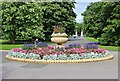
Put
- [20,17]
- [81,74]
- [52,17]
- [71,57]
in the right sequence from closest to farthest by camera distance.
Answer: [81,74]
[71,57]
[20,17]
[52,17]

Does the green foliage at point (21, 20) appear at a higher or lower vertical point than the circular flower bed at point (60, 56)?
higher

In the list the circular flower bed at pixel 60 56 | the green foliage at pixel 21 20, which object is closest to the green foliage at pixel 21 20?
the green foliage at pixel 21 20

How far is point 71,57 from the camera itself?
13.1 meters

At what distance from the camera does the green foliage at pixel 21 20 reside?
103 ft

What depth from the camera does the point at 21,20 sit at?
31.8 meters

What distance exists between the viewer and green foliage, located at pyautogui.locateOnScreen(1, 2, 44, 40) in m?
31.4

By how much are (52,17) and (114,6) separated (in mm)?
13211

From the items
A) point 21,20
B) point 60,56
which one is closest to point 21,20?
point 21,20

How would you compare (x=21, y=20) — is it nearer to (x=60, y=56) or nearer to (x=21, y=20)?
(x=21, y=20)

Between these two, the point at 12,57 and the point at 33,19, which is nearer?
the point at 12,57

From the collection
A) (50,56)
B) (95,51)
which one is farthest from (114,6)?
(50,56)

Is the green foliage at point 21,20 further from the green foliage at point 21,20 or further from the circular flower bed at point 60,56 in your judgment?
the circular flower bed at point 60,56

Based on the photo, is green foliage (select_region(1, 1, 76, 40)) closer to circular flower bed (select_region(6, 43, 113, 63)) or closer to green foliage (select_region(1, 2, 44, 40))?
green foliage (select_region(1, 2, 44, 40))

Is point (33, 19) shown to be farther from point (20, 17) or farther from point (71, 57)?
point (71, 57)
